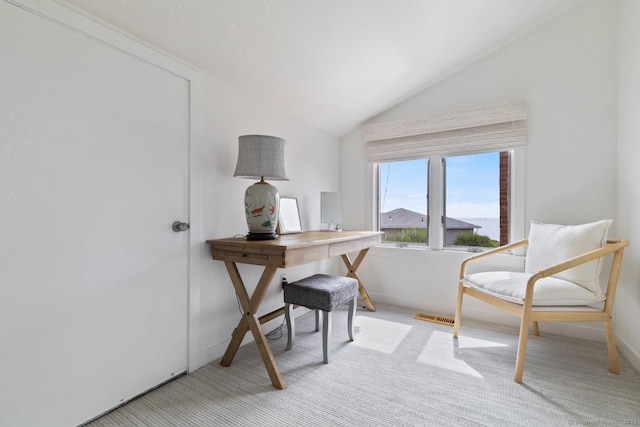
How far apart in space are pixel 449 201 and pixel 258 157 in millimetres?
2022

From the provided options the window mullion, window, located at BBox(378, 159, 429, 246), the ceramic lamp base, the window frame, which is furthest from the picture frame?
the window mullion

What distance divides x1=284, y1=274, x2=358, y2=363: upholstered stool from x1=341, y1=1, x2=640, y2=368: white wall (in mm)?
1193

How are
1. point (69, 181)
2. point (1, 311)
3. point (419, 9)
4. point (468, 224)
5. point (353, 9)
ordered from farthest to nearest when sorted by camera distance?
point (468, 224), point (419, 9), point (353, 9), point (69, 181), point (1, 311)

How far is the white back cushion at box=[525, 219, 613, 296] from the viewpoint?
1834 millimetres

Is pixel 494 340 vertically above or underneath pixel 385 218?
underneath

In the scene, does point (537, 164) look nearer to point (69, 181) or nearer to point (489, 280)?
point (489, 280)

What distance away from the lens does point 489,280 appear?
2.04 m

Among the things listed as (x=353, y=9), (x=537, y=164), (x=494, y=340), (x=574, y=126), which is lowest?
(x=494, y=340)

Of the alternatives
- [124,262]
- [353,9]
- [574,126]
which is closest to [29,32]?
[124,262]

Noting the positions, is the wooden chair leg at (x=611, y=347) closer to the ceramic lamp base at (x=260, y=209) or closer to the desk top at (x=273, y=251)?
the desk top at (x=273, y=251)

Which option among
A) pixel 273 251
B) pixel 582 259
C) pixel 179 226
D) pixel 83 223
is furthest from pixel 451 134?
Answer: pixel 83 223

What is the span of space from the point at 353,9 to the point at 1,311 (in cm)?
228

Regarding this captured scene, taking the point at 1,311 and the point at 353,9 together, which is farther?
the point at 353,9

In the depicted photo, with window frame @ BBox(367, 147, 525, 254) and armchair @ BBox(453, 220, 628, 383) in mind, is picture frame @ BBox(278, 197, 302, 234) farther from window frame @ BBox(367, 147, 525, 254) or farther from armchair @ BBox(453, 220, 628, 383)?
armchair @ BBox(453, 220, 628, 383)
